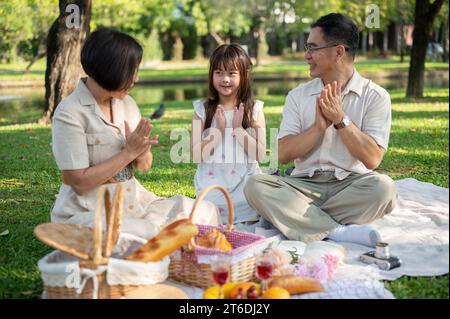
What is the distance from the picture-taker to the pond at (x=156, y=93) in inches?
595

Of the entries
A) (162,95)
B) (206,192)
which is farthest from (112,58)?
(162,95)

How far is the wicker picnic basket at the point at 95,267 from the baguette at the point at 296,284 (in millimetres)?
541

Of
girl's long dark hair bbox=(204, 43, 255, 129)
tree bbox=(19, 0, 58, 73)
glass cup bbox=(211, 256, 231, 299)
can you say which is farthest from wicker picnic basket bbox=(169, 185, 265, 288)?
tree bbox=(19, 0, 58, 73)

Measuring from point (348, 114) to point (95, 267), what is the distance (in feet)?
6.94

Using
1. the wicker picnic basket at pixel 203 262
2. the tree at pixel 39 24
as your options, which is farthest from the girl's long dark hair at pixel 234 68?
the tree at pixel 39 24

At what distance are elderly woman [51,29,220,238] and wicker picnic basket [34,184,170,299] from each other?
299 millimetres

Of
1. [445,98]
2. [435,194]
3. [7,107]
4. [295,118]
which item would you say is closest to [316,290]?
[295,118]

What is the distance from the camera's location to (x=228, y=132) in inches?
189

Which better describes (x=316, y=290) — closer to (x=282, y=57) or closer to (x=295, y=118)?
Answer: (x=295, y=118)

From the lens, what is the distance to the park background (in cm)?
461

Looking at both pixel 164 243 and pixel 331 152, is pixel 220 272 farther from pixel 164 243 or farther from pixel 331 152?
pixel 331 152

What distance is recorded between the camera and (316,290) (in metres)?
3.15

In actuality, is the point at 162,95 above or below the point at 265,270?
below

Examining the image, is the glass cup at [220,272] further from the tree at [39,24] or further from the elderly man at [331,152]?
the tree at [39,24]
